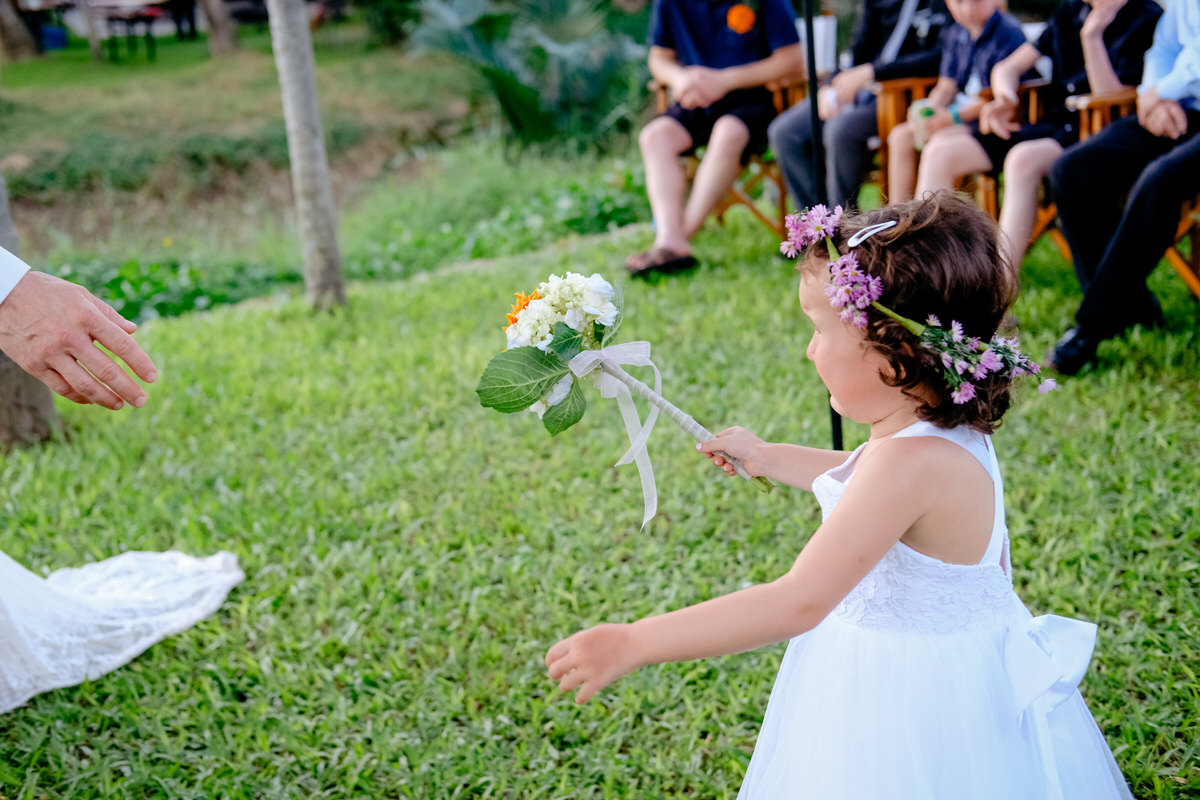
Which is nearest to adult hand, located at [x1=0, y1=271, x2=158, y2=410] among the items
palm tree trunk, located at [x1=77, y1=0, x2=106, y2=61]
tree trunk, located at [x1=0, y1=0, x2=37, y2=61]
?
palm tree trunk, located at [x1=77, y1=0, x2=106, y2=61]

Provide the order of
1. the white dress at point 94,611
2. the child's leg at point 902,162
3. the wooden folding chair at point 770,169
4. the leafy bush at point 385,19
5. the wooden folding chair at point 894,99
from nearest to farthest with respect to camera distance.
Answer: the white dress at point 94,611, the child's leg at point 902,162, the wooden folding chair at point 894,99, the wooden folding chair at point 770,169, the leafy bush at point 385,19

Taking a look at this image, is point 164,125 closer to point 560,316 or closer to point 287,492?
point 287,492

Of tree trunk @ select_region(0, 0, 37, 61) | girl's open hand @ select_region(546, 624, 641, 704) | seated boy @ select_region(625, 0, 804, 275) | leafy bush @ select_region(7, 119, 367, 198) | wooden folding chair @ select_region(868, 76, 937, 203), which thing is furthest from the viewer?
tree trunk @ select_region(0, 0, 37, 61)

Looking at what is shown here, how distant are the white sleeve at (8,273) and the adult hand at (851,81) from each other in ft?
13.2

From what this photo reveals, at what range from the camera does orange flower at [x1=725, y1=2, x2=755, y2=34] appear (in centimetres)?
505

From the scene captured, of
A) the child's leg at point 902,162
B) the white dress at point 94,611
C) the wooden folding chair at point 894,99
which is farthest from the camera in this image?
the wooden folding chair at point 894,99

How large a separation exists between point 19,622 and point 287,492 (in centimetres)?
100

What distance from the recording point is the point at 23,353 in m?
1.61

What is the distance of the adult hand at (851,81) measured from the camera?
4750mm

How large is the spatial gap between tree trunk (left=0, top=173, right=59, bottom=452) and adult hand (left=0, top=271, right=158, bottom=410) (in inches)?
82.9

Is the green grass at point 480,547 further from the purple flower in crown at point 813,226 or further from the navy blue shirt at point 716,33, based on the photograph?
the navy blue shirt at point 716,33

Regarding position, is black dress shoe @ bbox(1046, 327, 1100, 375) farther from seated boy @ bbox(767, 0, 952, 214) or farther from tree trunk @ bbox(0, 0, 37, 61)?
tree trunk @ bbox(0, 0, 37, 61)

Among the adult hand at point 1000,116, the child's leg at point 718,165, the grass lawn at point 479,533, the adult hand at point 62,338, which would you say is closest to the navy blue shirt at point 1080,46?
the adult hand at point 1000,116

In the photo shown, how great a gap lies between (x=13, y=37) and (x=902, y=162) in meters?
15.7
